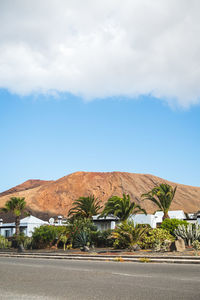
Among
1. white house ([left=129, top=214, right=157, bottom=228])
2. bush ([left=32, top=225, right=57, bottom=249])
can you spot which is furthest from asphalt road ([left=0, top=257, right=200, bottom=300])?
white house ([left=129, top=214, right=157, bottom=228])

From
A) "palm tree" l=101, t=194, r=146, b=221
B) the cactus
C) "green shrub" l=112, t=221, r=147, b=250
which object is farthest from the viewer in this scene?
"palm tree" l=101, t=194, r=146, b=221

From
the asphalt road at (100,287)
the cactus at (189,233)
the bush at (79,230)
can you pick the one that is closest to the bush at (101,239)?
the bush at (79,230)

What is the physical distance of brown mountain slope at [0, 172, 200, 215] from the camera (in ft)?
408

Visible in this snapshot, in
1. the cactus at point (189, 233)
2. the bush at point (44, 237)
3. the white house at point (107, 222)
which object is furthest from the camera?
the white house at point (107, 222)

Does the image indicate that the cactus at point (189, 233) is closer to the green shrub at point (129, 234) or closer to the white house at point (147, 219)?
the green shrub at point (129, 234)

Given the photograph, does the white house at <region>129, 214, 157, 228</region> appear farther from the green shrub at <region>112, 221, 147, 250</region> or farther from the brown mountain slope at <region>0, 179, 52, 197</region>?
the brown mountain slope at <region>0, 179, 52, 197</region>

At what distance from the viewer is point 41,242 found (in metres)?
33.5

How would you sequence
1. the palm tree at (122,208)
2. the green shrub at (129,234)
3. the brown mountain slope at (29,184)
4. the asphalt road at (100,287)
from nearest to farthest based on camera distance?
1. the asphalt road at (100,287)
2. the green shrub at (129,234)
3. the palm tree at (122,208)
4. the brown mountain slope at (29,184)

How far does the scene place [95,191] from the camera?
131250 mm

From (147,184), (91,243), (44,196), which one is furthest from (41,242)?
(147,184)

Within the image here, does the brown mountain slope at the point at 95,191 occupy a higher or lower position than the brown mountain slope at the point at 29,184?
lower

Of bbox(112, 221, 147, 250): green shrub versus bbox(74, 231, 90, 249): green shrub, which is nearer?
bbox(112, 221, 147, 250): green shrub

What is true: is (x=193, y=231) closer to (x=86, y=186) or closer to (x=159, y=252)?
(x=159, y=252)

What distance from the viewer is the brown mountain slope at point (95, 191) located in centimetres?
12425
